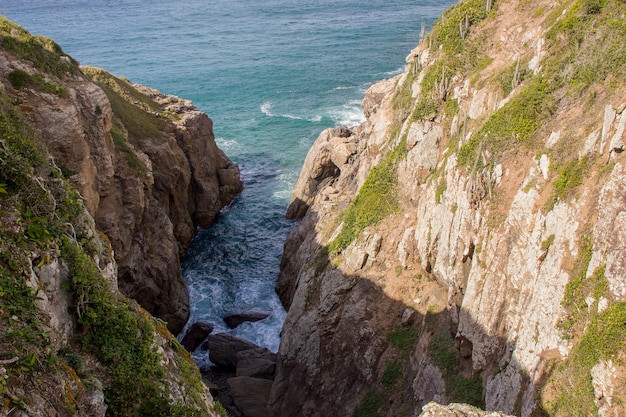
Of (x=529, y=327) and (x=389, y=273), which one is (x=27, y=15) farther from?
(x=529, y=327)

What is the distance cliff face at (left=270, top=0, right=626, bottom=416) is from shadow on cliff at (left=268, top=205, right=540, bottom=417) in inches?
3.3

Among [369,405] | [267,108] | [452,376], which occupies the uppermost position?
[267,108]

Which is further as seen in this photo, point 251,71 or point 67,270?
point 251,71

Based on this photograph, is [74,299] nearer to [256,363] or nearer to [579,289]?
[579,289]

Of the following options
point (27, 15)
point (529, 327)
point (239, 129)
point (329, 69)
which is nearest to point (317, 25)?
point (329, 69)

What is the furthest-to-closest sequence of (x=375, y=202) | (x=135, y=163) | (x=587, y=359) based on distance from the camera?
(x=135, y=163) < (x=375, y=202) < (x=587, y=359)

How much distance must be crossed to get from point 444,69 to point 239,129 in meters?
45.0

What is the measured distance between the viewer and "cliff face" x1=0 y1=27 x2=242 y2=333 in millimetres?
25328

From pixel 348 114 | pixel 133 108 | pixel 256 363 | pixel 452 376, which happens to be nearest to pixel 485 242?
pixel 452 376

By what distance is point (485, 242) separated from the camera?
2114 cm

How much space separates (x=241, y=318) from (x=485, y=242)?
24.1 m

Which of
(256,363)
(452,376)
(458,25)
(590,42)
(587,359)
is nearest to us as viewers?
(587,359)

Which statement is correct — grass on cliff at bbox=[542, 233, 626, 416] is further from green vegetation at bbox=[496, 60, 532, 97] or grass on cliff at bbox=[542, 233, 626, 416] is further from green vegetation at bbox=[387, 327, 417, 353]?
green vegetation at bbox=[496, 60, 532, 97]

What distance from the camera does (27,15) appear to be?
5236 inches
